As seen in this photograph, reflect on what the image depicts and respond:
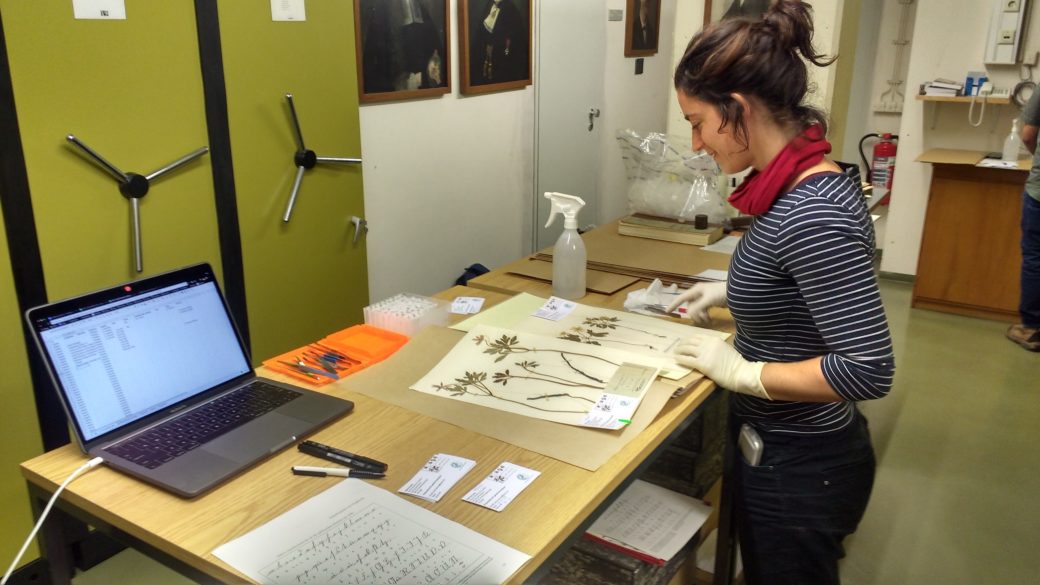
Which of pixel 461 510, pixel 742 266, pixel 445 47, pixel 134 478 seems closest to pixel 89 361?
pixel 134 478

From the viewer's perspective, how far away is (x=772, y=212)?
4.35ft

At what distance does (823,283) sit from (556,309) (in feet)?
2.68

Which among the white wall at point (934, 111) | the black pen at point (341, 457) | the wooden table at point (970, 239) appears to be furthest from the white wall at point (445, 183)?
the white wall at point (934, 111)

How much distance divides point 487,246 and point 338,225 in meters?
1.12

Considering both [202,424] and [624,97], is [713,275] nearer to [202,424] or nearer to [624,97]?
[202,424]

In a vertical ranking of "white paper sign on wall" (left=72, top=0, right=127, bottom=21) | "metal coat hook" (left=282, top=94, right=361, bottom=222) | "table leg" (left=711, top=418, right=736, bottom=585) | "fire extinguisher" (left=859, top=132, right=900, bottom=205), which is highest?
"white paper sign on wall" (left=72, top=0, right=127, bottom=21)

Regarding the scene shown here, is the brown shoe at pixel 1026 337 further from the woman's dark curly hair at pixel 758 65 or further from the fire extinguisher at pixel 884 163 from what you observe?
the woman's dark curly hair at pixel 758 65

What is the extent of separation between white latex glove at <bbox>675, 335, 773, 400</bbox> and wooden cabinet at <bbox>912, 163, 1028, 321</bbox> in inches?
127

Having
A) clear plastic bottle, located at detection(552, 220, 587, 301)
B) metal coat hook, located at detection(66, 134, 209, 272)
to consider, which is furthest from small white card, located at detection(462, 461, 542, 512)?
metal coat hook, located at detection(66, 134, 209, 272)

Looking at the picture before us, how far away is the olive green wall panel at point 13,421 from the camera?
6.10 feet

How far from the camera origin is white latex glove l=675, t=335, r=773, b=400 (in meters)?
1.43

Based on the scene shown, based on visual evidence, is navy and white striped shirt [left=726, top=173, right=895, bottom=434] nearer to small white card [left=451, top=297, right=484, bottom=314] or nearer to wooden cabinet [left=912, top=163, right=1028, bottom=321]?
small white card [left=451, top=297, right=484, bottom=314]

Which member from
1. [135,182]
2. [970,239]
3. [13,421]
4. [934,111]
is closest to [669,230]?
[135,182]

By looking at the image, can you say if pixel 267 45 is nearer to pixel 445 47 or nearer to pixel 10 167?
pixel 10 167
